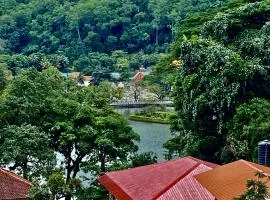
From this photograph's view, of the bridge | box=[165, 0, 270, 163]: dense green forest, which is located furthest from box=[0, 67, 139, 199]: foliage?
the bridge

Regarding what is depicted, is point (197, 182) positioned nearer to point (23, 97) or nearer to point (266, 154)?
point (266, 154)

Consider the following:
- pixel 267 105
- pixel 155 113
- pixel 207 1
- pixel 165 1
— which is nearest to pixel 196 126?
pixel 267 105

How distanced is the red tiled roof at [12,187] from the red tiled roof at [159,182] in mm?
3145

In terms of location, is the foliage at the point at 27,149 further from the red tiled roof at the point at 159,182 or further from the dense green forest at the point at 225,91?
the dense green forest at the point at 225,91

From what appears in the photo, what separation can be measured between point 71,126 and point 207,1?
6773cm

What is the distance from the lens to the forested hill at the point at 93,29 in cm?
8894

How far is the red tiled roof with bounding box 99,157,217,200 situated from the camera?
1475 centimetres

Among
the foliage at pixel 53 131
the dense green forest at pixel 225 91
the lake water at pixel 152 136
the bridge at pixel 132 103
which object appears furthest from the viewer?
the bridge at pixel 132 103

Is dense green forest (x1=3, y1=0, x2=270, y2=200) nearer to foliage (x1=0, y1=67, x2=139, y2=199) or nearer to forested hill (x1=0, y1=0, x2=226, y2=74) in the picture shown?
foliage (x1=0, y1=67, x2=139, y2=199)

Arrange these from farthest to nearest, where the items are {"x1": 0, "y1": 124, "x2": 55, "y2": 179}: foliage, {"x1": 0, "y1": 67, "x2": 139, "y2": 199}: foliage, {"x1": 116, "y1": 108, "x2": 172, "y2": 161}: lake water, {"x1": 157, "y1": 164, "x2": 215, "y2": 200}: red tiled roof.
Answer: {"x1": 116, "y1": 108, "x2": 172, "y2": 161}: lake water
{"x1": 0, "y1": 67, "x2": 139, "y2": 199}: foliage
{"x1": 0, "y1": 124, "x2": 55, "y2": 179}: foliage
{"x1": 157, "y1": 164, "x2": 215, "y2": 200}: red tiled roof

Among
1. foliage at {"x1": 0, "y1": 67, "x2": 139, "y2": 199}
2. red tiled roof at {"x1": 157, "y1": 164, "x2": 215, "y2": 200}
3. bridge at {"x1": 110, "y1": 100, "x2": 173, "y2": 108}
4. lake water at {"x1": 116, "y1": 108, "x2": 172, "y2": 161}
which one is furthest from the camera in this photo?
bridge at {"x1": 110, "y1": 100, "x2": 173, "y2": 108}

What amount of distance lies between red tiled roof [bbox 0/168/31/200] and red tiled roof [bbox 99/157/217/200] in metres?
3.15

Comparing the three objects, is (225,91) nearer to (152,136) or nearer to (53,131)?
(53,131)

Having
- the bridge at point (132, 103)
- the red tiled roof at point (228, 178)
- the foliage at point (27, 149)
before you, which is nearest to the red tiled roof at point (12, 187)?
the foliage at point (27, 149)
